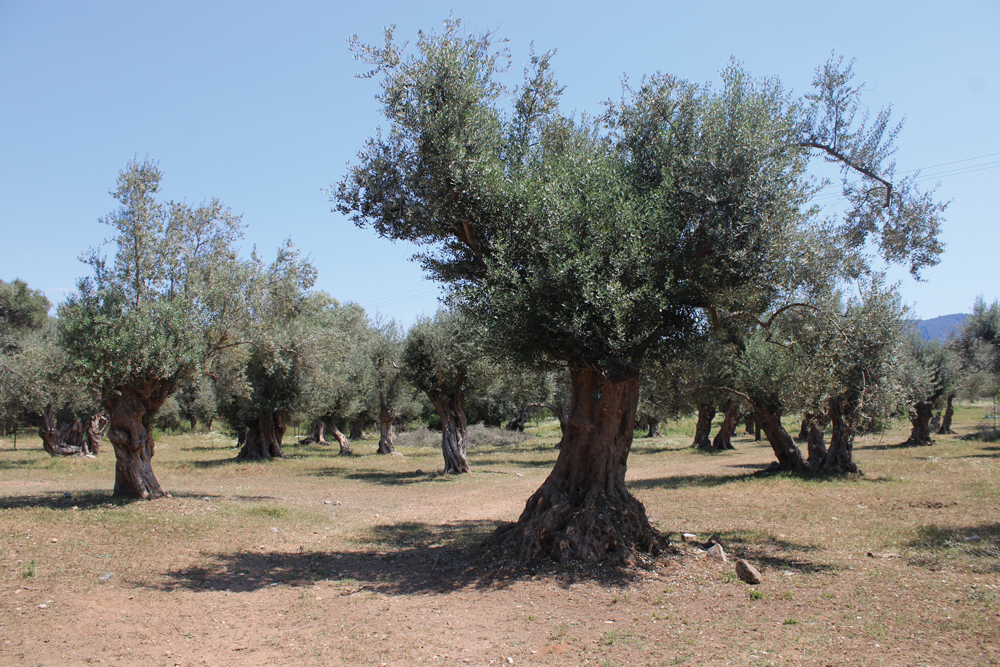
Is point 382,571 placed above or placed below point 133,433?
below

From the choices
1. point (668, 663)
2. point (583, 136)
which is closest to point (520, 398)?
point (583, 136)

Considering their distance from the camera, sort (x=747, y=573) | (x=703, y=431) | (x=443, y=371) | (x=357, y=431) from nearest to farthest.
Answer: (x=747, y=573)
(x=443, y=371)
(x=703, y=431)
(x=357, y=431)

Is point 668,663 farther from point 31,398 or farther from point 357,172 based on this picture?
point 31,398

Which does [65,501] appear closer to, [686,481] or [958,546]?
[686,481]

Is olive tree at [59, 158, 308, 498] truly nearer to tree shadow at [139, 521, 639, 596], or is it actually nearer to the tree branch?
tree shadow at [139, 521, 639, 596]

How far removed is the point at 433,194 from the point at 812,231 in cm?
587

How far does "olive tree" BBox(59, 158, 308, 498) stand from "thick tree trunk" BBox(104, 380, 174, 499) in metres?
0.02

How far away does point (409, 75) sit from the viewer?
967 centimetres

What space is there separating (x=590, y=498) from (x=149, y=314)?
1070 centimetres

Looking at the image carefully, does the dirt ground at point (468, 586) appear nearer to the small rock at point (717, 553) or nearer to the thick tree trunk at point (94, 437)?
the small rock at point (717, 553)

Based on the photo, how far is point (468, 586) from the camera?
835 cm

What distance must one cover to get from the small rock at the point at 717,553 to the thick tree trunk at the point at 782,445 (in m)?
13.1

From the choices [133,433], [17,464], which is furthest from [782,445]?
[17,464]

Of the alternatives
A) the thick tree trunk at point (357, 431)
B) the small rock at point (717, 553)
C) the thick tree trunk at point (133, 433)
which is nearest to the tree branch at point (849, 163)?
the small rock at point (717, 553)
